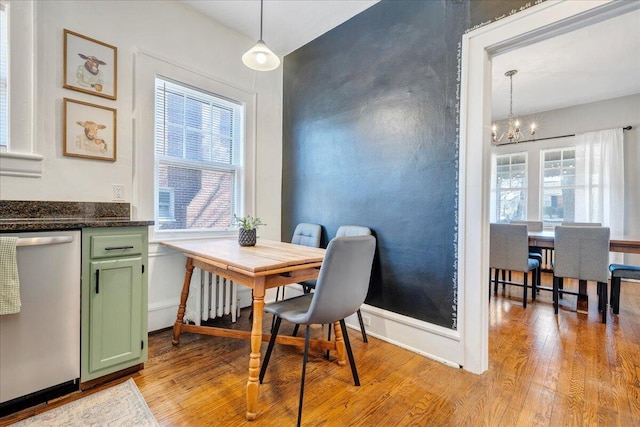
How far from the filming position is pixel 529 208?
5387mm

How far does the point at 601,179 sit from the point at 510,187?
130cm

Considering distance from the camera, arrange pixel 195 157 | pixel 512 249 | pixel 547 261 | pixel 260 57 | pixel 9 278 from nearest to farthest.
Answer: pixel 9 278, pixel 260 57, pixel 195 157, pixel 512 249, pixel 547 261

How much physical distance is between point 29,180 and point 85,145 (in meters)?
0.40

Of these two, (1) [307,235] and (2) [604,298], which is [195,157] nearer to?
(1) [307,235]

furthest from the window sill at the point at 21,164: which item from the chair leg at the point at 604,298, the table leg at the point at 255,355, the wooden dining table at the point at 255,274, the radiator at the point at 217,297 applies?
the chair leg at the point at 604,298

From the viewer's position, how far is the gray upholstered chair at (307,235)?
2893 millimetres

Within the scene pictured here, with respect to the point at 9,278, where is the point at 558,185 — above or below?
above

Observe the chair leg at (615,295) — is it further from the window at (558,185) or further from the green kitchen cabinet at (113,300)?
the green kitchen cabinet at (113,300)

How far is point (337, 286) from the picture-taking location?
1.46m

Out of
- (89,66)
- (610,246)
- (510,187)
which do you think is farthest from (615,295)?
(89,66)

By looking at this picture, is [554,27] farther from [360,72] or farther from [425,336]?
[425,336]

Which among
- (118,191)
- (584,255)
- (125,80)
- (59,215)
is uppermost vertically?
(125,80)

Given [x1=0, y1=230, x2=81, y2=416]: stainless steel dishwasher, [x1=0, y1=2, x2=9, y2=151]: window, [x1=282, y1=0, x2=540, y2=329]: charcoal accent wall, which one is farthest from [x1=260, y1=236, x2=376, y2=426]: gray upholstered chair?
[x1=0, y1=2, x2=9, y2=151]: window

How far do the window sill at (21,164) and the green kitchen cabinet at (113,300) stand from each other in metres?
0.75
